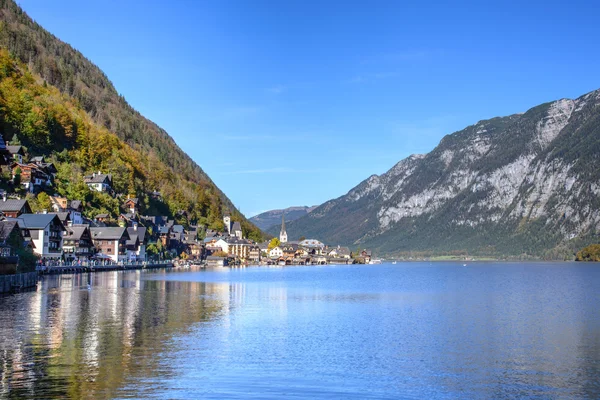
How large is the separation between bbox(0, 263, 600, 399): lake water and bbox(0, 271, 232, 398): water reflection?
83 millimetres

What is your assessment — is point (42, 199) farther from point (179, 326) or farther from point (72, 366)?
point (72, 366)

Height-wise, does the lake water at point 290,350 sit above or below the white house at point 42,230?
below

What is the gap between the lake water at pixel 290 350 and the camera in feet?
88.2

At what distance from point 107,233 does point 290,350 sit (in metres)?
120

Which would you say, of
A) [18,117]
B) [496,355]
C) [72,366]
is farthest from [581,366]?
[18,117]

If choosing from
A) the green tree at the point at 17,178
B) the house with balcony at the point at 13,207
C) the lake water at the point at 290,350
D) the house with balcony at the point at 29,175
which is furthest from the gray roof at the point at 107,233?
the lake water at the point at 290,350

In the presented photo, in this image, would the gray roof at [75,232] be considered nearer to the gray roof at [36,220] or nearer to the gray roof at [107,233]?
the gray roof at [107,233]

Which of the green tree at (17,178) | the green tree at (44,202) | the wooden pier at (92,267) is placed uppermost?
the green tree at (17,178)

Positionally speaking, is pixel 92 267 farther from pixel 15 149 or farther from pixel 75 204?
pixel 15 149

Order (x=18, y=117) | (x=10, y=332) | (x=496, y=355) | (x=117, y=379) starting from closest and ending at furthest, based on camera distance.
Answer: (x=117, y=379) < (x=496, y=355) < (x=10, y=332) < (x=18, y=117)

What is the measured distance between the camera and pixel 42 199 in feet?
417

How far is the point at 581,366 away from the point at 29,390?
26.4 meters

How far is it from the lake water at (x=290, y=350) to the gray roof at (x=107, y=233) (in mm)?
84026

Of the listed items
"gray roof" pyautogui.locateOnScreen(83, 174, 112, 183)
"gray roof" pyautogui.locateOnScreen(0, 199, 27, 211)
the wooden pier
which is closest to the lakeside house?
the wooden pier
